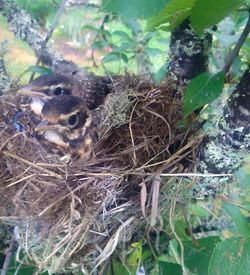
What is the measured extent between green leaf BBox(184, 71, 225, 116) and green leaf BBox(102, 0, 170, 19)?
245mm

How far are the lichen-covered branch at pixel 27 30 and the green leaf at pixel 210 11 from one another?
0.68 metres

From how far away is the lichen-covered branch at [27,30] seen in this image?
4.82 feet

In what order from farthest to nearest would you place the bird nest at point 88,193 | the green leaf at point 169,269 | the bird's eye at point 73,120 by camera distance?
the bird's eye at point 73,120, the green leaf at point 169,269, the bird nest at point 88,193

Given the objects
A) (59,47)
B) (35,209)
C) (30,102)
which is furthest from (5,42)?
(59,47)

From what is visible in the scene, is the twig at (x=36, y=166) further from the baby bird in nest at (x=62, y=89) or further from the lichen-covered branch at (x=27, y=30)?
the lichen-covered branch at (x=27, y=30)

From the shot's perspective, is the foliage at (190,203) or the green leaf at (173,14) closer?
the foliage at (190,203)

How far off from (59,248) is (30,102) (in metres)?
0.54

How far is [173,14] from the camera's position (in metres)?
1.05

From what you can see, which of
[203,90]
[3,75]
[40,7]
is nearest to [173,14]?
[203,90]

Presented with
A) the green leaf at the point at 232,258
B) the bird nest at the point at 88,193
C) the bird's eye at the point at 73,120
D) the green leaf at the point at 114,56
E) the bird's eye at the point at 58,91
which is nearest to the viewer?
the green leaf at the point at 232,258

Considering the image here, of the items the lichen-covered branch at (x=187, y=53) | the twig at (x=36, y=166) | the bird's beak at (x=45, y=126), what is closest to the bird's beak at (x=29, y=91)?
the bird's beak at (x=45, y=126)

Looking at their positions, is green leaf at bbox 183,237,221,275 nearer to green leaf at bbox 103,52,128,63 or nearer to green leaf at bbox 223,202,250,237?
green leaf at bbox 223,202,250,237

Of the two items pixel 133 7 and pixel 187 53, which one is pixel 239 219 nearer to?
pixel 187 53

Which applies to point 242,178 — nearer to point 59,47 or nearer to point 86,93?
point 86,93
